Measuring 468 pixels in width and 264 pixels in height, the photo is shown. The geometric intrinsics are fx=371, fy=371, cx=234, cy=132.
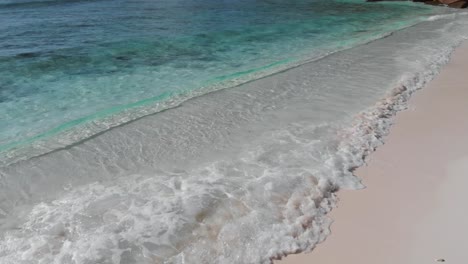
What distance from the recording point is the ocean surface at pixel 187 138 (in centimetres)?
443

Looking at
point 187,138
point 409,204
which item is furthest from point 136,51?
point 409,204

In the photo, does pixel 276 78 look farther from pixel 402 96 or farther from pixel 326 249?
pixel 326 249

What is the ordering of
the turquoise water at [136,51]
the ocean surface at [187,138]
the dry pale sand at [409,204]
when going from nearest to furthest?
1. the dry pale sand at [409,204]
2. the ocean surface at [187,138]
3. the turquoise water at [136,51]

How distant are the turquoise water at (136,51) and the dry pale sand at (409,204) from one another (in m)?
5.31

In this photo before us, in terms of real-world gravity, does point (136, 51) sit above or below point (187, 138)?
above

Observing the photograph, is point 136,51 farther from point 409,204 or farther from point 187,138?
point 409,204

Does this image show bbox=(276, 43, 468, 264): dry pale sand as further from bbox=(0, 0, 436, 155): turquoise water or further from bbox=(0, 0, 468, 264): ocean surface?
bbox=(0, 0, 436, 155): turquoise water

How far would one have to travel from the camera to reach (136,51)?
14977 mm

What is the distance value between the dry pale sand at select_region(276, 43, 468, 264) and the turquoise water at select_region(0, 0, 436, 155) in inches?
209

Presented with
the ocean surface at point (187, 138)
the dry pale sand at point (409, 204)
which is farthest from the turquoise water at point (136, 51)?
the dry pale sand at point (409, 204)

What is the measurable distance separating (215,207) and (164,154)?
1989 millimetres

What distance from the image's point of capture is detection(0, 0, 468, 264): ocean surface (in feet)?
14.5

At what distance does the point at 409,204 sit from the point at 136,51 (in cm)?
1258

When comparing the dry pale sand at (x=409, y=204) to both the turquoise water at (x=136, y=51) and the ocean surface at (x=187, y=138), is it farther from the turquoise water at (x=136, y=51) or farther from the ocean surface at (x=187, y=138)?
the turquoise water at (x=136, y=51)
